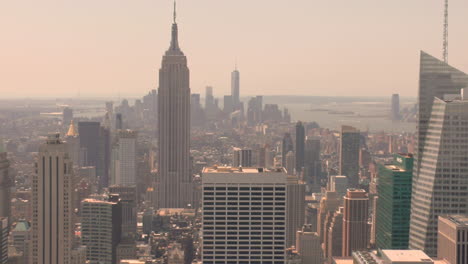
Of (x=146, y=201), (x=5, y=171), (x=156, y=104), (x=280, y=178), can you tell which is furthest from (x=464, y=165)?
(x=156, y=104)

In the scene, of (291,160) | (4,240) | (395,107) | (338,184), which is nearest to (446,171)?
(395,107)

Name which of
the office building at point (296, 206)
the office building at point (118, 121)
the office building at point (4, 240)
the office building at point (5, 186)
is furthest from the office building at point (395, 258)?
the office building at point (118, 121)

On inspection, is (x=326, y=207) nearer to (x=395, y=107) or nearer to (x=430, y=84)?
(x=395, y=107)

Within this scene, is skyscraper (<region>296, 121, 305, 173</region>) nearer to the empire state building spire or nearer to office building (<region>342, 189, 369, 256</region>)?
office building (<region>342, 189, 369, 256</region>)

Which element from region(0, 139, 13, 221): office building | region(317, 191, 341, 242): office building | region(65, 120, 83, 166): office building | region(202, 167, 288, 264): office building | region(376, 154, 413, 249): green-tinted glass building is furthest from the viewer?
region(317, 191, 341, 242): office building

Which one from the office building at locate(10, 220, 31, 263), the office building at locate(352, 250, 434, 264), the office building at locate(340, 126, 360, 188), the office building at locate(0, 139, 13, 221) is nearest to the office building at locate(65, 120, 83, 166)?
the office building at locate(0, 139, 13, 221)

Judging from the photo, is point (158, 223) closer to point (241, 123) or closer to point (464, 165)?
point (241, 123)
